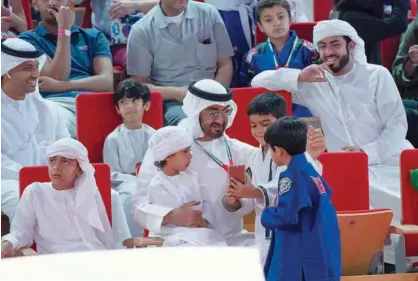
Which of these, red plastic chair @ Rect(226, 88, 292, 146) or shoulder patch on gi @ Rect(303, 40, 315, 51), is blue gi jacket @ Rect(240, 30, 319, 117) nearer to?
shoulder patch on gi @ Rect(303, 40, 315, 51)

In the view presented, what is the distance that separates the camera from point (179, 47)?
3.52 metres

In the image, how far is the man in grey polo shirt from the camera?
11.4ft

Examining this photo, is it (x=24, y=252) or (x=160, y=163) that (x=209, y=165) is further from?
(x=24, y=252)

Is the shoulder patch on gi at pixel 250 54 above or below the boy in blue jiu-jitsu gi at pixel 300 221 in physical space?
above

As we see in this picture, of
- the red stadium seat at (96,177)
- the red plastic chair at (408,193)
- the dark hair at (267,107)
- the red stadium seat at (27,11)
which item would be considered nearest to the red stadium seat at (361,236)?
the red plastic chair at (408,193)

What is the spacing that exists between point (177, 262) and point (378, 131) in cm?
281

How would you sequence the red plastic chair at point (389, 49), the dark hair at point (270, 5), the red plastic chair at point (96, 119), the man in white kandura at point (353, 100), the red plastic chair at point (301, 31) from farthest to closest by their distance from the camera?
the red plastic chair at point (389, 49), the red plastic chair at point (301, 31), the dark hair at point (270, 5), the man in white kandura at point (353, 100), the red plastic chair at point (96, 119)

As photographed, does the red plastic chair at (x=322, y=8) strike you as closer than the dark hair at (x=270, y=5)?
No

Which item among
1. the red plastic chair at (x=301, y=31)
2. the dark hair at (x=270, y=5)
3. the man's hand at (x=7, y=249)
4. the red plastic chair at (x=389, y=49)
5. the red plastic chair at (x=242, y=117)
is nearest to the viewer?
the man's hand at (x=7, y=249)

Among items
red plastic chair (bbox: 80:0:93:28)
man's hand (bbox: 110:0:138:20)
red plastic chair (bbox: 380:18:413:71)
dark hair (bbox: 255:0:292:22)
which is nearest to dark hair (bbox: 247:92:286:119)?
dark hair (bbox: 255:0:292:22)

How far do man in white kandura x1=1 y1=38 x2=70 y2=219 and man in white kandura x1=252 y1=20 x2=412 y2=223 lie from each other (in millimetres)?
766

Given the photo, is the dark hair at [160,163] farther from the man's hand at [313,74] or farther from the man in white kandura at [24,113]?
the man's hand at [313,74]

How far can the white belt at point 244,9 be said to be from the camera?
3.74 m

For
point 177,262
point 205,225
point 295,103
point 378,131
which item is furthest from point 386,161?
point 177,262
